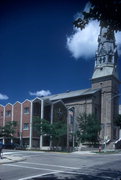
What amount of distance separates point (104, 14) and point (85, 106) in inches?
2356

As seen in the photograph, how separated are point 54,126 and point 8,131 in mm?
11860

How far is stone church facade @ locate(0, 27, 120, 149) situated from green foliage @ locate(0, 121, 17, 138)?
1.70 meters

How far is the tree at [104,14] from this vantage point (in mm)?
7238

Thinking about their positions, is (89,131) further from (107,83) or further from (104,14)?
(104,14)

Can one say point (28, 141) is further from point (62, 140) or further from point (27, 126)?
point (62, 140)

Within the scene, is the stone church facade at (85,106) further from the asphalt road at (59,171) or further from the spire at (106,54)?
the asphalt road at (59,171)

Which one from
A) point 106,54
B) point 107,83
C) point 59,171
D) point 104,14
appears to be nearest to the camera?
point 104,14

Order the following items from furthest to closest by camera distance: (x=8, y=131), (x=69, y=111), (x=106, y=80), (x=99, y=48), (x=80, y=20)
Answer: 1. (x=99, y=48)
2. (x=106, y=80)
3. (x=69, y=111)
4. (x=8, y=131)
5. (x=80, y=20)

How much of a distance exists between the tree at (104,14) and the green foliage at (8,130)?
48.5 meters

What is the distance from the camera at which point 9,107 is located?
59.6 meters

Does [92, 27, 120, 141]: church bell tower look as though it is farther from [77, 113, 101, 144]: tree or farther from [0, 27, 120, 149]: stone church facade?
[77, 113, 101, 144]: tree

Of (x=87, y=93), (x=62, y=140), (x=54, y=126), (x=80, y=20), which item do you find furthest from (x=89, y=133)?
(x=80, y=20)

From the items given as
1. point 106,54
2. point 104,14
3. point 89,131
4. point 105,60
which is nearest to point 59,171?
point 104,14

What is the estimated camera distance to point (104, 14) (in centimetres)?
748
